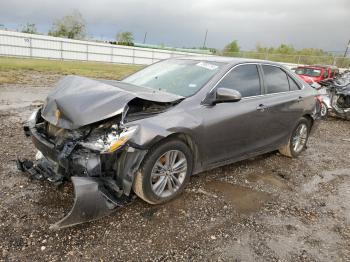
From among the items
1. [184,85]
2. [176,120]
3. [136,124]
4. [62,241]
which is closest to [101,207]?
[62,241]

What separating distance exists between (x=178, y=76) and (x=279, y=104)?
1712mm

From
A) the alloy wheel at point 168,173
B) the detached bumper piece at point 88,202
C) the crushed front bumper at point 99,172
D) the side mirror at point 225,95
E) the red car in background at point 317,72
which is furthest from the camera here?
the red car in background at point 317,72

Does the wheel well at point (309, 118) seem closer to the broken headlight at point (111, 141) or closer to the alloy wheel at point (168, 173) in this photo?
the alloy wheel at point (168, 173)

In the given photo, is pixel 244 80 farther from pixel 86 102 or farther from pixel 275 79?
pixel 86 102

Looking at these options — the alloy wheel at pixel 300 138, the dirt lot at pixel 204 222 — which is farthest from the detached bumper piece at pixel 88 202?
the alloy wheel at pixel 300 138

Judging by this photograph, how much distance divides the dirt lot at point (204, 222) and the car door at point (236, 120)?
53 centimetres

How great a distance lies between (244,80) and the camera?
432 cm

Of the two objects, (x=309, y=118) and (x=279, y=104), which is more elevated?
(x=279, y=104)

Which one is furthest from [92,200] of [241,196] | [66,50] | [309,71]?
[66,50]

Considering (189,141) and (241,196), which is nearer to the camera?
(189,141)

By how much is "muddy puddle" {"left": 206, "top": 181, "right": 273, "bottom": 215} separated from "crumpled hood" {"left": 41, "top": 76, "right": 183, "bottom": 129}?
4.60 feet

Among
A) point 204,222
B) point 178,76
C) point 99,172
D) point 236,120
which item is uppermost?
point 178,76

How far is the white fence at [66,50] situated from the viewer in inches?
1052

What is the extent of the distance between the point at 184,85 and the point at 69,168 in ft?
5.73
